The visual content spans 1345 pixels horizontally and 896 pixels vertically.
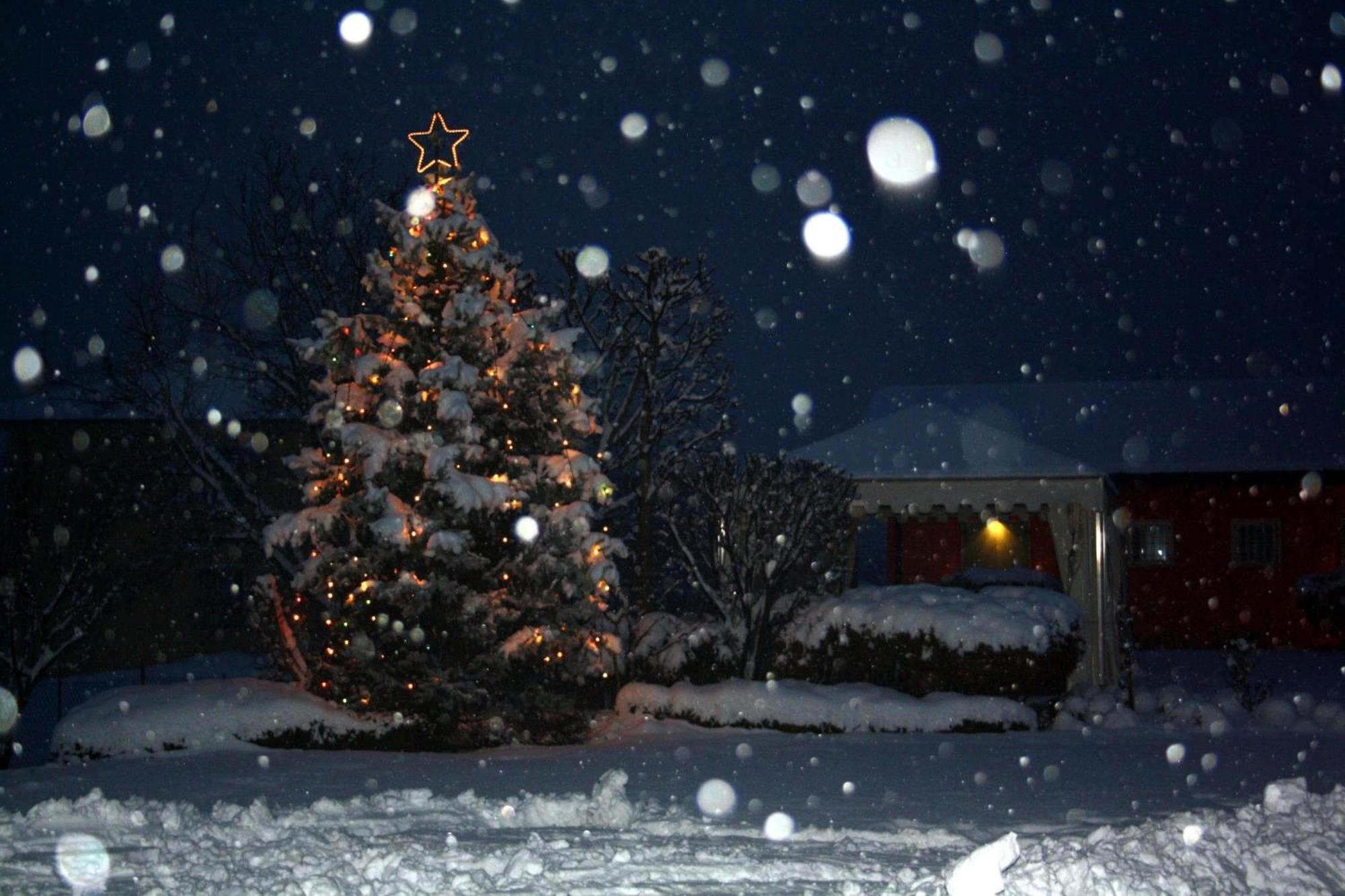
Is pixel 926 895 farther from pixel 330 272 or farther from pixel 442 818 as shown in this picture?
pixel 330 272

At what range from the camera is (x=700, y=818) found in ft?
31.6

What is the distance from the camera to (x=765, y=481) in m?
17.8

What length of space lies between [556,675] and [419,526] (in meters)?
2.45

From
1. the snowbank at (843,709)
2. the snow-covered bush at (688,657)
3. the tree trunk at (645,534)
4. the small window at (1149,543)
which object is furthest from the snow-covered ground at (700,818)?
the small window at (1149,543)

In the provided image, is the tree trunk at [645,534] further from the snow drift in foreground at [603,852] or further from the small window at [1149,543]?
the small window at [1149,543]

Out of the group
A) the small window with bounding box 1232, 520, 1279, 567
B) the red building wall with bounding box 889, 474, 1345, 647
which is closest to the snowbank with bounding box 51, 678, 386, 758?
the red building wall with bounding box 889, 474, 1345, 647

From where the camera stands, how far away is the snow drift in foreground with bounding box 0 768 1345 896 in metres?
6.86

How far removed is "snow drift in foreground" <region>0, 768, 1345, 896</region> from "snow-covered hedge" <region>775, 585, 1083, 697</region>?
725 cm

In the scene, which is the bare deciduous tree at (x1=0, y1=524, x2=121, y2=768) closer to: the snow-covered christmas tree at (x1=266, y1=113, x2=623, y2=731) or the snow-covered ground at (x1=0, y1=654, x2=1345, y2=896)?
the snow-covered ground at (x1=0, y1=654, x2=1345, y2=896)

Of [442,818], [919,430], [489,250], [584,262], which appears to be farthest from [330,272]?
[442,818]

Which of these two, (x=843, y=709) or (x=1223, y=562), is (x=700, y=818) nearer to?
(x=843, y=709)

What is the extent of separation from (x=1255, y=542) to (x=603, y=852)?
2716 cm

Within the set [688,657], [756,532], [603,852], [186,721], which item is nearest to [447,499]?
[186,721]

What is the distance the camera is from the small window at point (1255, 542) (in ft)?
101
